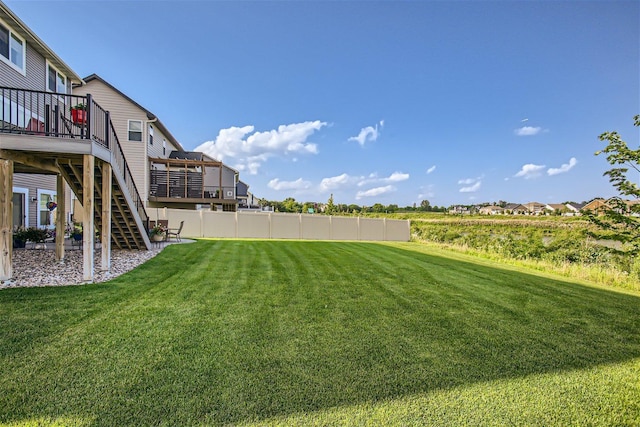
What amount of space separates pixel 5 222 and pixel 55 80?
1008 cm

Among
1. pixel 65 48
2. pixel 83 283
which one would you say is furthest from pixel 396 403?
pixel 65 48

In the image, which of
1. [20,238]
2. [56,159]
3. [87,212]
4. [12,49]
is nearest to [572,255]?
[87,212]

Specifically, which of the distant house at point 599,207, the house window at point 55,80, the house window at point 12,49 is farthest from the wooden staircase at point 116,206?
the distant house at point 599,207

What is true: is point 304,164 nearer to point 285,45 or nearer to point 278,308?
point 285,45

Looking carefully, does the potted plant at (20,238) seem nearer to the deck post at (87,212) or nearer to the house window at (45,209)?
the house window at (45,209)

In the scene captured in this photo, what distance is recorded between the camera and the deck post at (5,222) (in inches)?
209

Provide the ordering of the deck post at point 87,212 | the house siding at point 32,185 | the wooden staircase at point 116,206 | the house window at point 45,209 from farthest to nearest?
the house window at point 45,209 < the house siding at point 32,185 < the wooden staircase at point 116,206 < the deck post at point 87,212

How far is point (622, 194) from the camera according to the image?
20.4 ft

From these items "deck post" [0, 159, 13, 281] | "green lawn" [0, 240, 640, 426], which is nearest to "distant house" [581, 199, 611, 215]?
"green lawn" [0, 240, 640, 426]

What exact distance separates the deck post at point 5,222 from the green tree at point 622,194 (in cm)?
1139

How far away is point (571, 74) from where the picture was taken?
1355cm

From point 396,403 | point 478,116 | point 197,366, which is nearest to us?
point 396,403

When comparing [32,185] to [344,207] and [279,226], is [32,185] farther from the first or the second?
[344,207]

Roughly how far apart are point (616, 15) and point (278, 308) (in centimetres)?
1243
